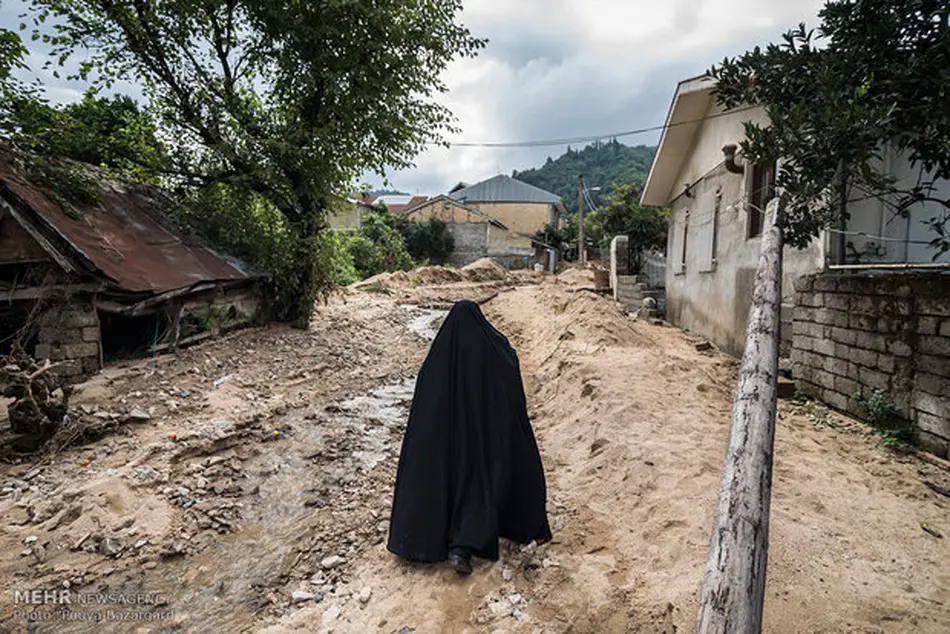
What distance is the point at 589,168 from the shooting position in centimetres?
7169

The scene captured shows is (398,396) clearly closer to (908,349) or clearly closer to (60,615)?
(60,615)

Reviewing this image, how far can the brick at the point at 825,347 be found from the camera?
5.59 metres

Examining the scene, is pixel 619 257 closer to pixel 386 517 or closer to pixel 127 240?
pixel 127 240

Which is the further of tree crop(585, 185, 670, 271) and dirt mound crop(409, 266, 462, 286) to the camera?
dirt mound crop(409, 266, 462, 286)

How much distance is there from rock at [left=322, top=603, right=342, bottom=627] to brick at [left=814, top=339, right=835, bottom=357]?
6047mm

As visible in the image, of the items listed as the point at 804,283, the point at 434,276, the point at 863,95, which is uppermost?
the point at 863,95

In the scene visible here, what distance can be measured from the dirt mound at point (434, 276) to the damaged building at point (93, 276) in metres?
14.9

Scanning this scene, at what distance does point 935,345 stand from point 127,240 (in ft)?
35.7

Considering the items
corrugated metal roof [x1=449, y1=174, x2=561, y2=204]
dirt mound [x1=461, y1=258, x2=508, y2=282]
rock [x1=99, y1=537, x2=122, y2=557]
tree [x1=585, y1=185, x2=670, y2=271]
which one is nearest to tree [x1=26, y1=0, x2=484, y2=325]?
rock [x1=99, y1=537, x2=122, y2=557]

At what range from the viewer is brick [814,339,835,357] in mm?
5588

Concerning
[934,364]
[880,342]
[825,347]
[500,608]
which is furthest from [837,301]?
[500,608]

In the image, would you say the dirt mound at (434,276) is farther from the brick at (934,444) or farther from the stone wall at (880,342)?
the brick at (934,444)

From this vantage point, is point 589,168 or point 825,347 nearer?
point 825,347

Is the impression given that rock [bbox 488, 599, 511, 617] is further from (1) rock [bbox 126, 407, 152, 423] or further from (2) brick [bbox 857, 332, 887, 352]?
(1) rock [bbox 126, 407, 152, 423]
